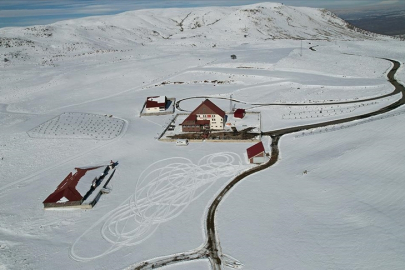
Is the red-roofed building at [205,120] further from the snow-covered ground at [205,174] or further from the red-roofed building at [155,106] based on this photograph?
the red-roofed building at [155,106]

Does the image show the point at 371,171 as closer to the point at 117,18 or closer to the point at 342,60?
the point at 342,60

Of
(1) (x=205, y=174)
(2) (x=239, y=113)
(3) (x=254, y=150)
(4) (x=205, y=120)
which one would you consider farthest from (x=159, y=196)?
A: (2) (x=239, y=113)

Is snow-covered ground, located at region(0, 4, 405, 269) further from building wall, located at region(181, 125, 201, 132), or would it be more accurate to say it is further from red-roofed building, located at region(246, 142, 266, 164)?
building wall, located at region(181, 125, 201, 132)

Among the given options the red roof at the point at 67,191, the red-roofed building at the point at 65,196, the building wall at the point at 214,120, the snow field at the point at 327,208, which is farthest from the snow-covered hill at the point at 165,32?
the snow field at the point at 327,208

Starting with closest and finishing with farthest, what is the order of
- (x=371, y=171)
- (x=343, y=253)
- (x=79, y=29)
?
1. (x=343, y=253)
2. (x=371, y=171)
3. (x=79, y=29)

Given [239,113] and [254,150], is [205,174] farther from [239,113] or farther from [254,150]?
[239,113]

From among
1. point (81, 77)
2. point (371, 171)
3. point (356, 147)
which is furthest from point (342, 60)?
point (81, 77)

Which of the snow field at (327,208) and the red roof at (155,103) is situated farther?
the red roof at (155,103)
